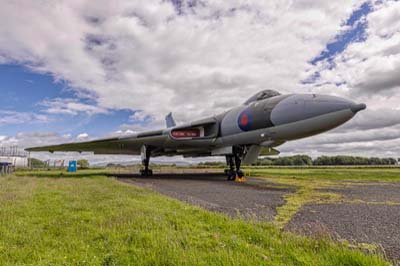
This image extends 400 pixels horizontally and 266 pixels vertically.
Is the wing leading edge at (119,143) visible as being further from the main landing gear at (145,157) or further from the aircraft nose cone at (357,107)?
the aircraft nose cone at (357,107)

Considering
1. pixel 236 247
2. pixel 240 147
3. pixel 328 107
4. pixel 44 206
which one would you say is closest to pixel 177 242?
pixel 236 247

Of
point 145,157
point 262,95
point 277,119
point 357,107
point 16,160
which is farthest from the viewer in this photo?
point 16,160

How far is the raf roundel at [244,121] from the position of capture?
43.1 ft

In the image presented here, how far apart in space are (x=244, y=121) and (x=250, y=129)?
574mm

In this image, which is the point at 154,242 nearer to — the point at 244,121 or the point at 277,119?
the point at 277,119

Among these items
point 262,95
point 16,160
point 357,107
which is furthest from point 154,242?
point 16,160

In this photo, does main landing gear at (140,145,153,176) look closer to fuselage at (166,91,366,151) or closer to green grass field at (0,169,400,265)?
fuselage at (166,91,366,151)

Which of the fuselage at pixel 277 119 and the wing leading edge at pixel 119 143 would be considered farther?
the wing leading edge at pixel 119 143

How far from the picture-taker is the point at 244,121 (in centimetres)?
1341

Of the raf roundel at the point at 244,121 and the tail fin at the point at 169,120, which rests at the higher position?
the tail fin at the point at 169,120

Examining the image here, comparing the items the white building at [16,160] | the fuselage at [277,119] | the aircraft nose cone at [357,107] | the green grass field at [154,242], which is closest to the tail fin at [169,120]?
the fuselage at [277,119]

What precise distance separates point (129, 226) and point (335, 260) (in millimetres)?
2814

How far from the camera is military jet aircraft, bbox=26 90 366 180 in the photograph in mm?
10331

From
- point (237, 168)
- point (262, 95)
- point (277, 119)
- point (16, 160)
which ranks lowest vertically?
point (237, 168)
